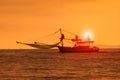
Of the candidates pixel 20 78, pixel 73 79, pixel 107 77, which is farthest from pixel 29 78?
pixel 107 77

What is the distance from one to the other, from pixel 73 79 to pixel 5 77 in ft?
33.0

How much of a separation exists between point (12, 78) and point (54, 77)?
6661 mm

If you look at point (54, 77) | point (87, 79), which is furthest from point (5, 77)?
point (87, 79)

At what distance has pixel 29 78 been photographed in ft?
251

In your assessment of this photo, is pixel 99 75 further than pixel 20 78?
Yes

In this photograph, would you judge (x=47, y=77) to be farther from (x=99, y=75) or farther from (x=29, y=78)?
(x=99, y=75)

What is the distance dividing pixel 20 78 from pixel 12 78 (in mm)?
1195

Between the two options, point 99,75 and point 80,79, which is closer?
point 80,79

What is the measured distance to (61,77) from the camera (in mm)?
78750

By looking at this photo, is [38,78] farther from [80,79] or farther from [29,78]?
[80,79]

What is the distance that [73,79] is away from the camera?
75.8 m

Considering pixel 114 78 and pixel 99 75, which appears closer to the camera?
pixel 114 78

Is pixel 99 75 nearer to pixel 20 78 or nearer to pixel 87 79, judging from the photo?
pixel 87 79

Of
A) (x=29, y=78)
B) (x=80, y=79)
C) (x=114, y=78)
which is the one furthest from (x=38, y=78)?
(x=114, y=78)
